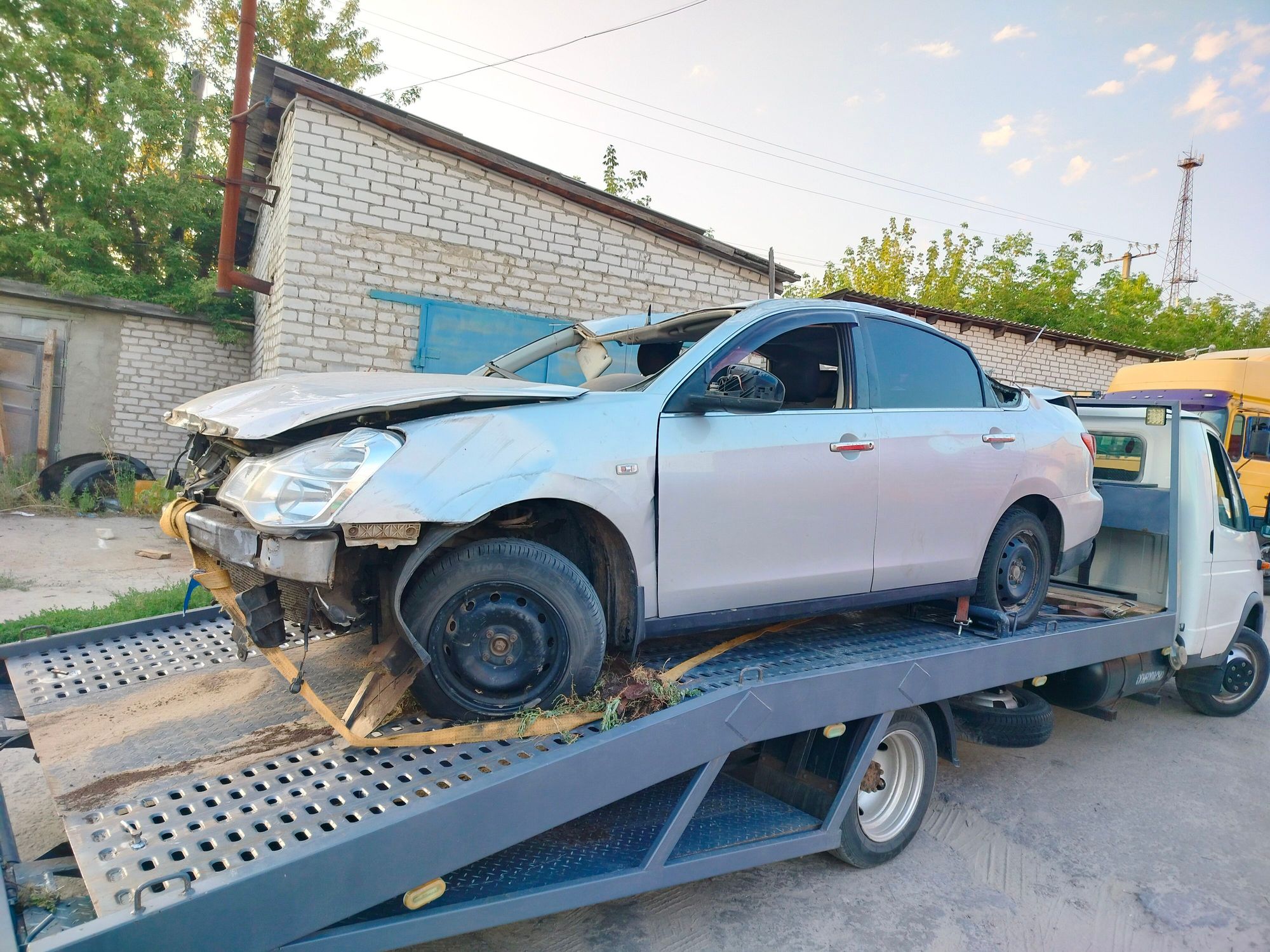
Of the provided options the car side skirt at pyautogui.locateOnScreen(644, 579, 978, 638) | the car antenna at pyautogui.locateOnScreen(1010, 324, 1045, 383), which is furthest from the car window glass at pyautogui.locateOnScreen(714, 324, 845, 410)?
the car antenna at pyautogui.locateOnScreen(1010, 324, 1045, 383)

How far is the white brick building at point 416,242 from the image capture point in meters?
7.78

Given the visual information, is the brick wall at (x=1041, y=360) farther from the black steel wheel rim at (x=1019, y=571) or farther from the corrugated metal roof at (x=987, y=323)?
the black steel wheel rim at (x=1019, y=571)

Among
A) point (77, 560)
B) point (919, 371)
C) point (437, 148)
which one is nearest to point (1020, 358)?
point (437, 148)

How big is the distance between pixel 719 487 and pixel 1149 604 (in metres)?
3.81

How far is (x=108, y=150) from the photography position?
13.3 metres

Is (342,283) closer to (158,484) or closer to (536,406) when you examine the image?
(158,484)

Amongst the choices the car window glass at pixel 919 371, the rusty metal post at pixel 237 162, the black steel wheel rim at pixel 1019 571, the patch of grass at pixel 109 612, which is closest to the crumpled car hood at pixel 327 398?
the car window glass at pixel 919 371

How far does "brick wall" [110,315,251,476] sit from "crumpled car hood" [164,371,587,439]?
1020cm

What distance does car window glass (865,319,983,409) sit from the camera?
3680 mm

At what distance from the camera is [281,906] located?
174cm

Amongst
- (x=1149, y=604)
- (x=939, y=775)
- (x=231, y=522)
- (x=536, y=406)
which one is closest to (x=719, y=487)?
(x=536, y=406)

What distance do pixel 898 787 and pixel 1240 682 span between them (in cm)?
410

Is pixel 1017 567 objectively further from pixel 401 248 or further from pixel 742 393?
pixel 401 248

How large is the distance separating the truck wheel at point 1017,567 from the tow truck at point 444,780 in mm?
142
